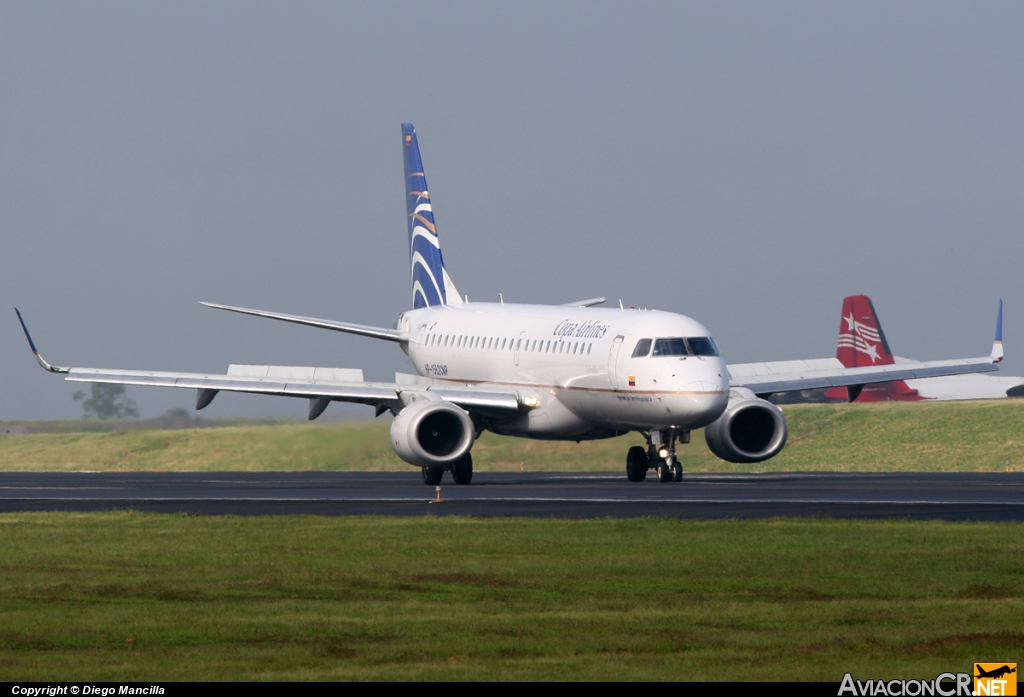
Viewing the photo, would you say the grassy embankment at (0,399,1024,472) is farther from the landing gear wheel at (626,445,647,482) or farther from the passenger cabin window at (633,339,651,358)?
the passenger cabin window at (633,339,651,358)

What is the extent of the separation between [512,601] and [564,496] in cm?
1735

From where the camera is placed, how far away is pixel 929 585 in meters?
17.1

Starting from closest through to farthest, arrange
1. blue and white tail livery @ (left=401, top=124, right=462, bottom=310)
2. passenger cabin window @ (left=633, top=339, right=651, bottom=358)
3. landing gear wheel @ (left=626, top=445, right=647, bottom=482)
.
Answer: passenger cabin window @ (left=633, top=339, right=651, bottom=358)
landing gear wheel @ (left=626, top=445, right=647, bottom=482)
blue and white tail livery @ (left=401, top=124, right=462, bottom=310)

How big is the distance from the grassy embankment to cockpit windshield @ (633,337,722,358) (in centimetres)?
752

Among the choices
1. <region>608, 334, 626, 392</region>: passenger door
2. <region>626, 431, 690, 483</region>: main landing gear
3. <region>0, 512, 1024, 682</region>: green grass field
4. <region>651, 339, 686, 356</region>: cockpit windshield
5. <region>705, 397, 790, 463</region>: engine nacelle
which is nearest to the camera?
<region>0, 512, 1024, 682</region>: green grass field

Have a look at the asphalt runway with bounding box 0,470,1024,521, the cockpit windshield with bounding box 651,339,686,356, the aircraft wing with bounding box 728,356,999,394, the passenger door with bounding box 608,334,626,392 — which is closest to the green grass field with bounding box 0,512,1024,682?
the asphalt runway with bounding box 0,470,1024,521

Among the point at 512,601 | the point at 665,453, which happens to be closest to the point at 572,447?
the point at 665,453

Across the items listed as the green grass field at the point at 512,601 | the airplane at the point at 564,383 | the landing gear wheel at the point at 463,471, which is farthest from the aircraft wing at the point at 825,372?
the green grass field at the point at 512,601

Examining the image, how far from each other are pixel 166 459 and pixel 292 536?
43.3 metres

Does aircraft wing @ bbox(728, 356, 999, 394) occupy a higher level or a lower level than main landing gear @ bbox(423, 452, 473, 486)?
higher

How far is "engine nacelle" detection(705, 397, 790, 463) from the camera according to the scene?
4041cm

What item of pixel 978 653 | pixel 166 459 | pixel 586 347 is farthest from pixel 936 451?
pixel 978 653

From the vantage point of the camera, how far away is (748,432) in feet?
136

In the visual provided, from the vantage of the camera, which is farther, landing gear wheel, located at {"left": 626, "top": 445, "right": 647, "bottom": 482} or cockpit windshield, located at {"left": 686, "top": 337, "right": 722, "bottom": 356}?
landing gear wheel, located at {"left": 626, "top": 445, "right": 647, "bottom": 482}
